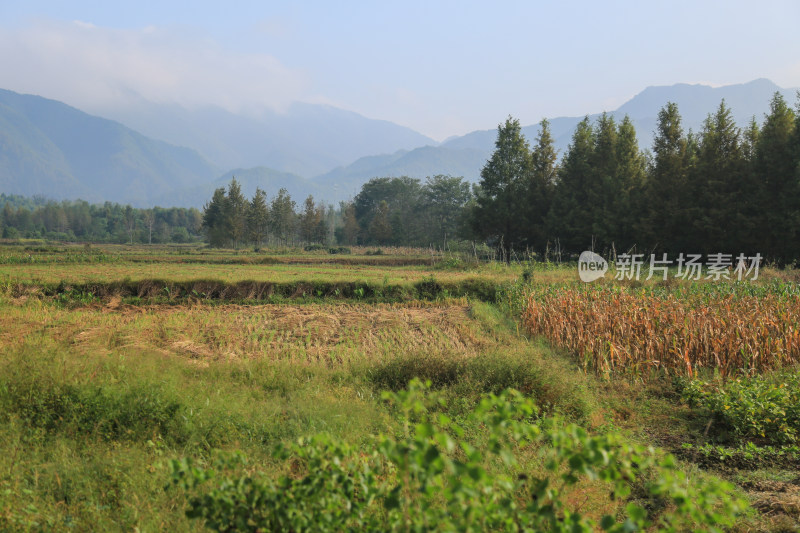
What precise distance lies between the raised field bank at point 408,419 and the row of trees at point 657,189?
12.0 metres

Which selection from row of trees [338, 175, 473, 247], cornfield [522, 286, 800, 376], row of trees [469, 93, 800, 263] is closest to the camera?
cornfield [522, 286, 800, 376]

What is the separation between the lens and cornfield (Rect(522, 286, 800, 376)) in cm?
853

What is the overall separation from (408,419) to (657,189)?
25877mm

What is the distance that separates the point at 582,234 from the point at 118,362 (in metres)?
27.8

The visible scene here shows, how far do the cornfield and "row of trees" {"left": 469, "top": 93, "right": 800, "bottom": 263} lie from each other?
46.7ft

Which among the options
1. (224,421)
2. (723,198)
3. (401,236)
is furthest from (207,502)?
(401,236)

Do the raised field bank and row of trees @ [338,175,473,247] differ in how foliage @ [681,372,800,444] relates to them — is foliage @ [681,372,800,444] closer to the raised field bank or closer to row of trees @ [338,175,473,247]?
the raised field bank

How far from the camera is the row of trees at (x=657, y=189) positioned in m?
22.4

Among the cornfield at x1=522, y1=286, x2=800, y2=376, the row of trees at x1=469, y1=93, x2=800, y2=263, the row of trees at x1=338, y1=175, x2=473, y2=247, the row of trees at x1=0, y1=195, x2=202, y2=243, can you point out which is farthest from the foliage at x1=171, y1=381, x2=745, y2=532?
the row of trees at x1=0, y1=195, x2=202, y2=243

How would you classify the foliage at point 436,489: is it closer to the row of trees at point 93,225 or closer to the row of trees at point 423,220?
the row of trees at point 423,220

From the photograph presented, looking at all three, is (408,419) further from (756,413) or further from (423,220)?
(423,220)

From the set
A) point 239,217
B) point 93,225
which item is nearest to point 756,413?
point 239,217

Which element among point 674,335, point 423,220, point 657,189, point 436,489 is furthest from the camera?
point 423,220

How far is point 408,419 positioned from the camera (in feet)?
18.9
